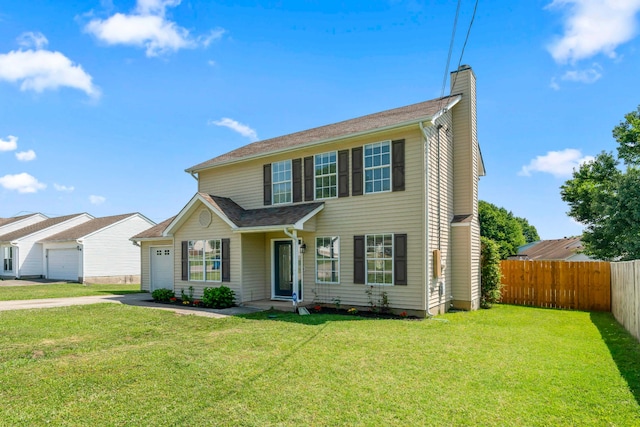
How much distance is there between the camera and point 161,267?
55.5 feet

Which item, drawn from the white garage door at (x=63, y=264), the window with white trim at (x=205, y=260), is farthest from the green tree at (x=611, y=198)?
the white garage door at (x=63, y=264)

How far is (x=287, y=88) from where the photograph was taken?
44.3 feet

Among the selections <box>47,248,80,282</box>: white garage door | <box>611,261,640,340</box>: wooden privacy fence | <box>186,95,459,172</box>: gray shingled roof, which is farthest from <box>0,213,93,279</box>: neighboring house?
<box>611,261,640,340</box>: wooden privacy fence

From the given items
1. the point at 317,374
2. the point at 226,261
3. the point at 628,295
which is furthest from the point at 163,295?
the point at 628,295

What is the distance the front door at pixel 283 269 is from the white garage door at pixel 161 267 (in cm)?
607

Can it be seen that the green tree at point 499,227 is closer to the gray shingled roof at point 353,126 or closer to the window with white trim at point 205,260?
Answer: the gray shingled roof at point 353,126

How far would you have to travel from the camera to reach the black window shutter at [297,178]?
12.8m

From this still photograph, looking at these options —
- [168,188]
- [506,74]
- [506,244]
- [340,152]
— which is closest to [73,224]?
[168,188]

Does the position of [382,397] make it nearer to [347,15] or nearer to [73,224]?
[347,15]

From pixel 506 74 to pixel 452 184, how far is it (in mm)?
3877

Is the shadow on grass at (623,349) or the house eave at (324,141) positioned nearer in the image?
the shadow on grass at (623,349)

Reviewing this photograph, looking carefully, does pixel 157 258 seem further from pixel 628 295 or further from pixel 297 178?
pixel 628 295

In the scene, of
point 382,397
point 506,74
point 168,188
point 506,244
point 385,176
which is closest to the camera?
point 382,397

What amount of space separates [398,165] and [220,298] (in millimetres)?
6990
